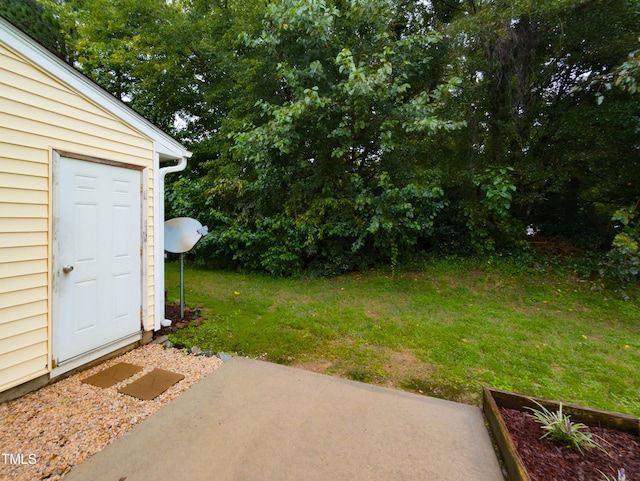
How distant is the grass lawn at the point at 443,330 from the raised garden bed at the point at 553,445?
0.39 meters

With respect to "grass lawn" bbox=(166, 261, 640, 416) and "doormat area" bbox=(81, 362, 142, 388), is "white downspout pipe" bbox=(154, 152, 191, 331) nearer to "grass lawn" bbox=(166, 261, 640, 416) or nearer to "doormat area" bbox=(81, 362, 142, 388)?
"grass lawn" bbox=(166, 261, 640, 416)

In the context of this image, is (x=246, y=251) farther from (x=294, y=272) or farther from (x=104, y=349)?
(x=104, y=349)

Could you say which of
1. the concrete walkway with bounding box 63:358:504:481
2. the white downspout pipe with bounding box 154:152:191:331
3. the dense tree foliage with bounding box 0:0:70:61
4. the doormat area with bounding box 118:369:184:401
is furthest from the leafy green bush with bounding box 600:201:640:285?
the dense tree foliage with bounding box 0:0:70:61

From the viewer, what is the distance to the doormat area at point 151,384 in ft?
8.03

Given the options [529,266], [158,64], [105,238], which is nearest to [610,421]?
[105,238]

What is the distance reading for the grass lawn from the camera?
9.37 feet

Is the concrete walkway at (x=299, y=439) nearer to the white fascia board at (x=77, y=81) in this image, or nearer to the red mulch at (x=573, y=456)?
the red mulch at (x=573, y=456)

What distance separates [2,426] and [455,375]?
11.7ft

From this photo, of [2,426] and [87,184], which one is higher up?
[87,184]

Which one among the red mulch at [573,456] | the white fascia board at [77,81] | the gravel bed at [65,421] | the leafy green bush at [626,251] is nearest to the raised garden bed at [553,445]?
the red mulch at [573,456]

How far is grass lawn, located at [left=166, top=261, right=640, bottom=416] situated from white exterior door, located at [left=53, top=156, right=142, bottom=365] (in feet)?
2.83

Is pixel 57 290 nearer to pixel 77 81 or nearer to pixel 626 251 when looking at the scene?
pixel 77 81

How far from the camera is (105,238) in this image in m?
2.89

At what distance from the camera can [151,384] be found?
2.59 m
